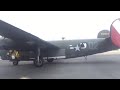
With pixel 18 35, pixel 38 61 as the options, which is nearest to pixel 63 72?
pixel 38 61

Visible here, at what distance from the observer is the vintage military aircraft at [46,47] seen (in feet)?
54.0

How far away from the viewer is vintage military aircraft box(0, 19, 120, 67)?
54.0ft

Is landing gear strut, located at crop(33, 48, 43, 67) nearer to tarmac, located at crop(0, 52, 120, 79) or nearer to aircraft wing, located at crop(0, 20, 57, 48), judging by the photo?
tarmac, located at crop(0, 52, 120, 79)

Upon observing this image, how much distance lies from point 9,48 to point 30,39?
1.80 meters

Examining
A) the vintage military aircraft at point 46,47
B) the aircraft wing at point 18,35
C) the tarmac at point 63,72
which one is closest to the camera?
the tarmac at point 63,72

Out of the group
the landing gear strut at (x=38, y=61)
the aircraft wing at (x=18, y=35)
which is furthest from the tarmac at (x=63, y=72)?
the aircraft wing at (x=18, y=35)

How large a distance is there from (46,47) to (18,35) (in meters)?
3.12

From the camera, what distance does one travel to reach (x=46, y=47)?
700 inches

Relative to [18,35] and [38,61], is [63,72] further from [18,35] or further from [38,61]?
[18,35]

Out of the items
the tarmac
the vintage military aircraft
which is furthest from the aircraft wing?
the tarmac

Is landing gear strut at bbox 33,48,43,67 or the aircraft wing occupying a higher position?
the aircraft wing

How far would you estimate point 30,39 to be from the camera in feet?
53.0

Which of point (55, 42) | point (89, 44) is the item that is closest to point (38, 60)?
point (55, 42)

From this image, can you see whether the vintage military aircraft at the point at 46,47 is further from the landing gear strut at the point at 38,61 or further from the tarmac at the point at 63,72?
the tarmac at the point at 63,72
